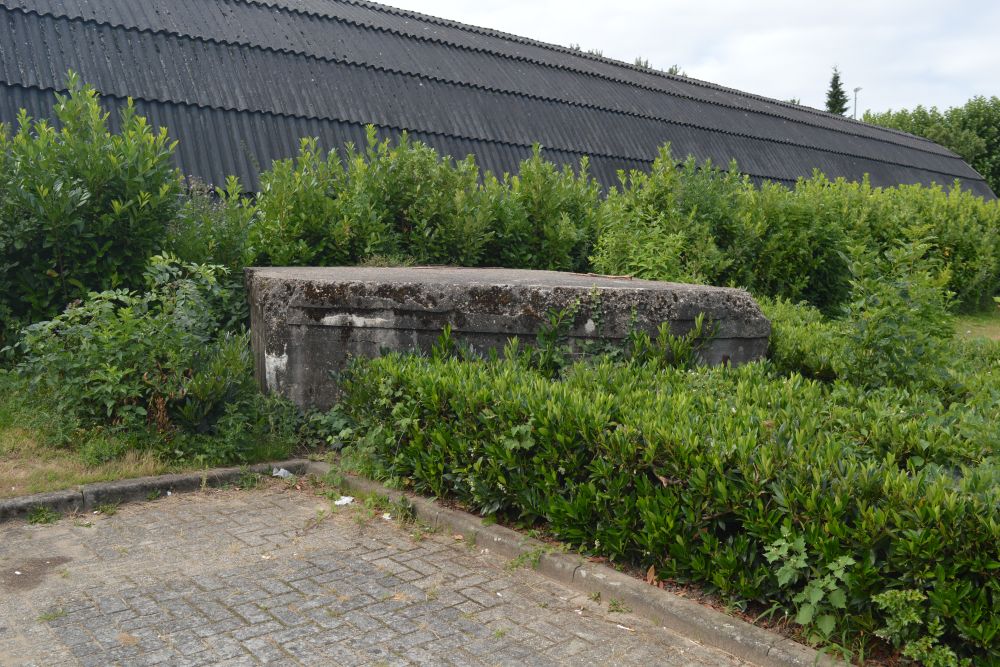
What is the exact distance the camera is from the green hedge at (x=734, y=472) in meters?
3.18

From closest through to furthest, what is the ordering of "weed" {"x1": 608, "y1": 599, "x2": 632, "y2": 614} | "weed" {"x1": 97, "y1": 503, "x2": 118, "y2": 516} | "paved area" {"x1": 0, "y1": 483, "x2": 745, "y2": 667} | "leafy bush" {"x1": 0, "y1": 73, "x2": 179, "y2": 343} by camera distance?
"paved area" {"x1": 0, "y1": 483, "x2": 745, "y2": 667} → "weed" {"x1": 608, "y1": 599, "x2": 632, "y2": 614} → "weed" {"x1": 97, "y1": 503, "x2": 118, "y2": 516} → "leafy bush" {"x1": 0, "y1": 73, "x2": 179, "y2": 343}

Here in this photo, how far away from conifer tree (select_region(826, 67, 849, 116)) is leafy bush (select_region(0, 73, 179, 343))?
237ft

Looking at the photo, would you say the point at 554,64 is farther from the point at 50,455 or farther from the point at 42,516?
the point at 42,516

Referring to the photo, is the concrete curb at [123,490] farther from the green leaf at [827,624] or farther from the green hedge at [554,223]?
the green leaf at [827,624]

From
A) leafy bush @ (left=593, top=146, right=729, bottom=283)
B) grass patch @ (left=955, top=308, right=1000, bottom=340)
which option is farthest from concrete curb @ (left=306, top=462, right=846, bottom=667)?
grass patch @ (left=955, top=308, right=1000, bottom=340)

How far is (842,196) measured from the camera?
1202 centimetres

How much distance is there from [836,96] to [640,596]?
75300 mm

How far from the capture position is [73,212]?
6422mm

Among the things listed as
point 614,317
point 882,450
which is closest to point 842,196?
point 614,317

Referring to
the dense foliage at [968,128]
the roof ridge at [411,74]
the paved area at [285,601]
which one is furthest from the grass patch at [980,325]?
the dense foliage at [968,128]

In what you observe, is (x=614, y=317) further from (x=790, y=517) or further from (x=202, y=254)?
(x=202, y=254)

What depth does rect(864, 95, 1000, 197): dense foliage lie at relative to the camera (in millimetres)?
36656

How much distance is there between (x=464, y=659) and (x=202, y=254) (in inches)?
186

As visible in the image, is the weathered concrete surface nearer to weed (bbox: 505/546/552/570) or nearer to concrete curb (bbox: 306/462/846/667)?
concrete curb (bbox: 306/462/846/667)
